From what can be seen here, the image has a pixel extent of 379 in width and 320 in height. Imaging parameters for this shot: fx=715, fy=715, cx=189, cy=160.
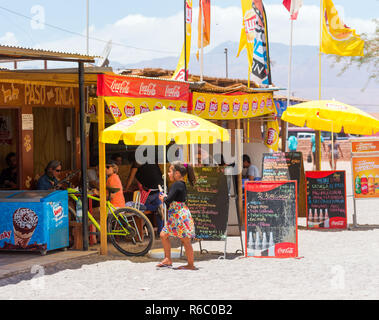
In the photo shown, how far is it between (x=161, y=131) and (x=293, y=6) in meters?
9.19

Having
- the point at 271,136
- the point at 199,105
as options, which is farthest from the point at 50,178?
the point at 271,136

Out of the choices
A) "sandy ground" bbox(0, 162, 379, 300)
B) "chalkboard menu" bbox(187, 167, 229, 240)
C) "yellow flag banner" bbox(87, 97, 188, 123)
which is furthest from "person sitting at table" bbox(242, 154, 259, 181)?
"chalkboard menu" bbox(187, 167, 229, 240)

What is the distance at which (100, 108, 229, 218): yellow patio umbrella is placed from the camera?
9.32 meters

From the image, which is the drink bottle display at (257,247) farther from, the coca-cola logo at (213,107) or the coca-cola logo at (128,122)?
the coca-cola logo at (213,107)

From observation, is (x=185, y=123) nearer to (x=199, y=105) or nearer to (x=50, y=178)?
(x=50, y=178)

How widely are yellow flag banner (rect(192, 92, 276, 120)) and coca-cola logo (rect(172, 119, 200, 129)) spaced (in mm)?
3269

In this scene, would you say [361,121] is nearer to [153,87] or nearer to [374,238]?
[374,238]

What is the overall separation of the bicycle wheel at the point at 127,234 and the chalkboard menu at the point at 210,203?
0.75 metres

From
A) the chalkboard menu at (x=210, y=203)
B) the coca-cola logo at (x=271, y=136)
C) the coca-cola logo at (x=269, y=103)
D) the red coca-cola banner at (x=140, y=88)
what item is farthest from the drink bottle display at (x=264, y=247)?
the coca-cola logo at (x=271, y=136)

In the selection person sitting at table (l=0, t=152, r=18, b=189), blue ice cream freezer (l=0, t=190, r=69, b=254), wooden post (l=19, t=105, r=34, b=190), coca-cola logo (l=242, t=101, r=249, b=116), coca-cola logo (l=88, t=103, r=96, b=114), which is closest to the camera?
blue ice cream freezer (l=0, t=190, r=69, b=254)

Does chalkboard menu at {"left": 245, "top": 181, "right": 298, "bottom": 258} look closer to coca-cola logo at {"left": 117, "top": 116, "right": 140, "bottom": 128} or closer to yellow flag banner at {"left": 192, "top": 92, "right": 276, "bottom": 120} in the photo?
coca-cola logo at {"left": 117, "top": 116, "right": 140, "bottom": 128}

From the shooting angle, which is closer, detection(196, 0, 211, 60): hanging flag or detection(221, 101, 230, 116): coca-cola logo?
detection(221, 101, 230, 116): coca-cola logo

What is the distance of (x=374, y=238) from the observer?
39.8 ft
